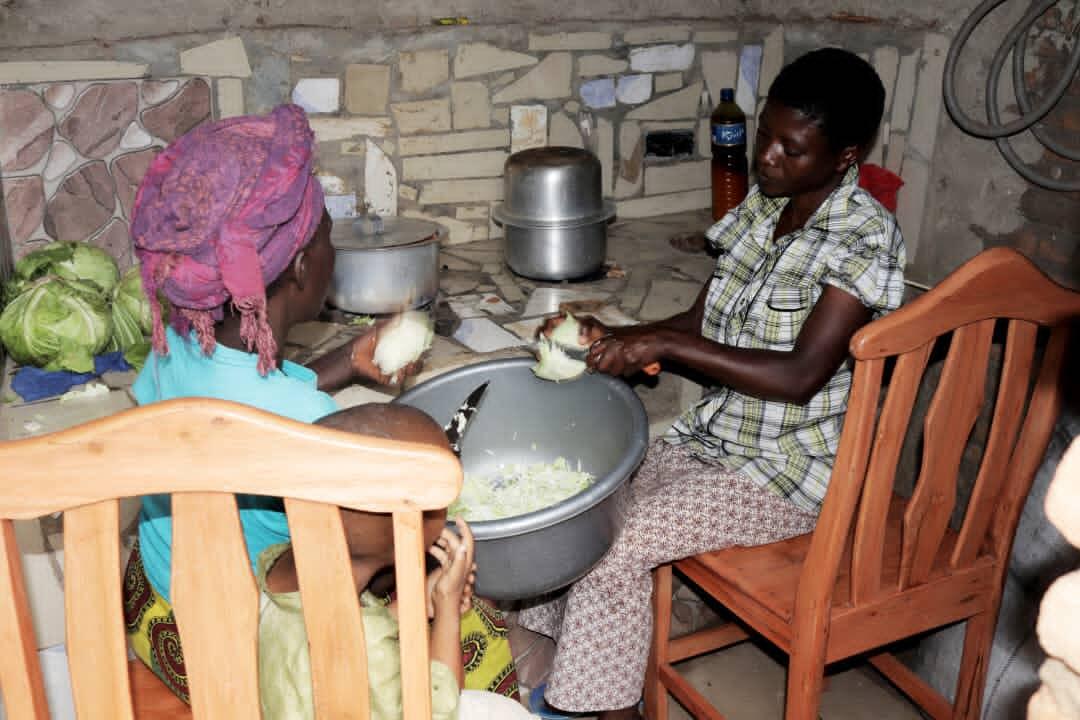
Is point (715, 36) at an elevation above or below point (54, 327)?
above

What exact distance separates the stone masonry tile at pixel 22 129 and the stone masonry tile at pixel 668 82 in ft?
6.90

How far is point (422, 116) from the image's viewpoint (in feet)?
10.9

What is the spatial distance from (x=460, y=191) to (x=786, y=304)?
1.78m

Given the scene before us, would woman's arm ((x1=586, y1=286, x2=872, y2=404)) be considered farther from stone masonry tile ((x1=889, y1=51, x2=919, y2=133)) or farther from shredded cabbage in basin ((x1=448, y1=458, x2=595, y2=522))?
stone masonry tile ((x1=889, y1=51, x2=919, y2=133))

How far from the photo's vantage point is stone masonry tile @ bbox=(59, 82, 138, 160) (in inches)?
112

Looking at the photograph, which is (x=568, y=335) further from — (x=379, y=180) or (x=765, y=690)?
(x=379, y=180)

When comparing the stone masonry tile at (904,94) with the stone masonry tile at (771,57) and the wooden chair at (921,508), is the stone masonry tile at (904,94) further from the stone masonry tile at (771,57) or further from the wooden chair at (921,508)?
the wooden chair at (921,508)


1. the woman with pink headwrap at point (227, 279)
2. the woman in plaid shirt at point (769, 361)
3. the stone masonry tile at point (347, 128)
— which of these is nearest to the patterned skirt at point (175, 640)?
the woman with pink headwrap at point (227, 279)

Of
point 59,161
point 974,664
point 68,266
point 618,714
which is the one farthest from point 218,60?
point 974,664

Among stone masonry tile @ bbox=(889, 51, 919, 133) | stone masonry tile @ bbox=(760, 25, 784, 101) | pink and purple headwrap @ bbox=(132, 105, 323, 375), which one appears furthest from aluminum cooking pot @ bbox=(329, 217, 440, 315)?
stone masonry tile @ bbox=(760, 25, 784, 101)

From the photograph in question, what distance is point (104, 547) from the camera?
3.14ft

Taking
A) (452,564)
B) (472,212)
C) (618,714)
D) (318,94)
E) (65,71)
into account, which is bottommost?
(618,714)

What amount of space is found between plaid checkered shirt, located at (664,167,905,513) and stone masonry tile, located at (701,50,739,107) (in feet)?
5.52

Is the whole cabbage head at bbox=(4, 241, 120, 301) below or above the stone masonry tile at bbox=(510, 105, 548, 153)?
below
